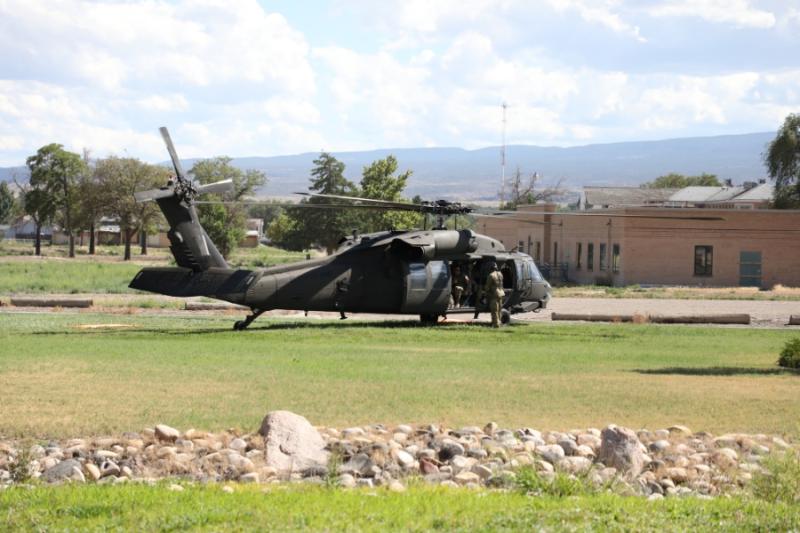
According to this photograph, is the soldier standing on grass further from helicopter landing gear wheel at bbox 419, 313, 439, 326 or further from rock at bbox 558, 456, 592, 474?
rock at bbox 558, 456, 592, 474

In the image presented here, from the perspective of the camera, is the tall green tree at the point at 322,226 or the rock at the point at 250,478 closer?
the rock at the point at 250,478

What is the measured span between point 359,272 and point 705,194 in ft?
377

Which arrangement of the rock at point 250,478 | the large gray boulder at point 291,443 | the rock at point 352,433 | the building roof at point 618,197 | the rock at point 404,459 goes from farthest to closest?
the building roof at point 618,197, the rock at point 352,433, the rock at point 404,459, the large gray boulder at point 291,443, the rock at point 250,478

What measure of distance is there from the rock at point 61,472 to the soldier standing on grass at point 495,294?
20.2m

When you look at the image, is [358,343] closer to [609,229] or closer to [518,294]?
[518,294]

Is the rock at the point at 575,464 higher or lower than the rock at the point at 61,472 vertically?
higher

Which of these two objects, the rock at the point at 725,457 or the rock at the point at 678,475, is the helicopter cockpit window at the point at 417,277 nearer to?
the rock at the point at 725,457

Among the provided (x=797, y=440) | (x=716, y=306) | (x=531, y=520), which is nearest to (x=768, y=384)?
(x=797, y=440)

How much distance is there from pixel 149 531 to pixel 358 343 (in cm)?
1766

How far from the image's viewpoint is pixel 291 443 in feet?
46.5

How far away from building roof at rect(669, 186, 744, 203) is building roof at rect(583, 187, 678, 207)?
15.1 ft

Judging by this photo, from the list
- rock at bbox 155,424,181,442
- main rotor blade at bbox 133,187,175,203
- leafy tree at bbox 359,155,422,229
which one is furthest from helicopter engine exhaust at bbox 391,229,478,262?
leafy tree at bbox 359,155,422,229

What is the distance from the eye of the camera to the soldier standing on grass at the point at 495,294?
107ft

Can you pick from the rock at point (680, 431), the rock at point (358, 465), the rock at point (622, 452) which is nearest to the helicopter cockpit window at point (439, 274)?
the rock at point (680, 431)
